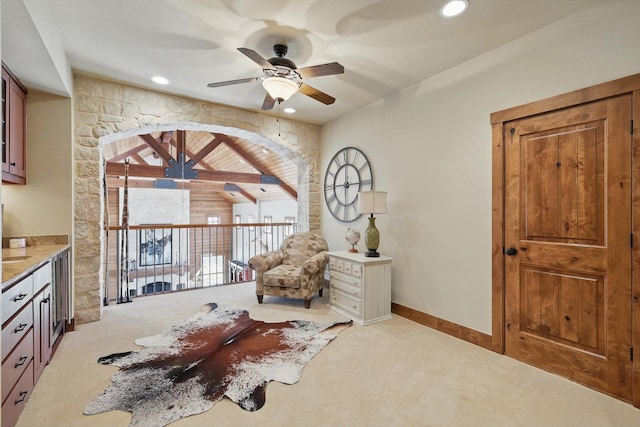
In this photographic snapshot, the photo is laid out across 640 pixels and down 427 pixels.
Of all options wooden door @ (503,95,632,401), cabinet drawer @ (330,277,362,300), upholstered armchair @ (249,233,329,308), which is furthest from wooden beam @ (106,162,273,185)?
wooden door @ (503,95,632,401)

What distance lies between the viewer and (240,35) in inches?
103

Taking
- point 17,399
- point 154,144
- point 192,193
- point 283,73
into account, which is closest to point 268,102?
point 283,73

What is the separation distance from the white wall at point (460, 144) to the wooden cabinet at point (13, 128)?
11.7 feet

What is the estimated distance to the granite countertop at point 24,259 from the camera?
1749mm

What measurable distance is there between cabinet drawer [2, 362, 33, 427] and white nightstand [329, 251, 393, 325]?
2674mm

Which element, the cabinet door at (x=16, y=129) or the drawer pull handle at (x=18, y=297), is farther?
the cabinet door at (x=16, y=129)

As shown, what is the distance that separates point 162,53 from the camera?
2896 millimetres

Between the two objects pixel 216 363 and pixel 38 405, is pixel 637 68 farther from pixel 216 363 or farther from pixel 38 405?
pixel 38 405

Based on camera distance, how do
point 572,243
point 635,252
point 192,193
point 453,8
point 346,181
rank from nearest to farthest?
point 635,252
point 453,8
point 572,243
point 346,181
point 192,193

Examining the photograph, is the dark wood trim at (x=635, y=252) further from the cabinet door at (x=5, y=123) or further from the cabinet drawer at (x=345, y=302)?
the cabinet door at (x=5, y=123)

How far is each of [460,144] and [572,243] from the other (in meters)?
1.25

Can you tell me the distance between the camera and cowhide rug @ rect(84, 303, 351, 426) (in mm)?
2020

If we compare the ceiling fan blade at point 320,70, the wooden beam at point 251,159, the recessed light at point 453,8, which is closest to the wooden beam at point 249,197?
the wooden beam at point 251,159

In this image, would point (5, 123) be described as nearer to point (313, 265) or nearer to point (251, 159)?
point (313, 265)
